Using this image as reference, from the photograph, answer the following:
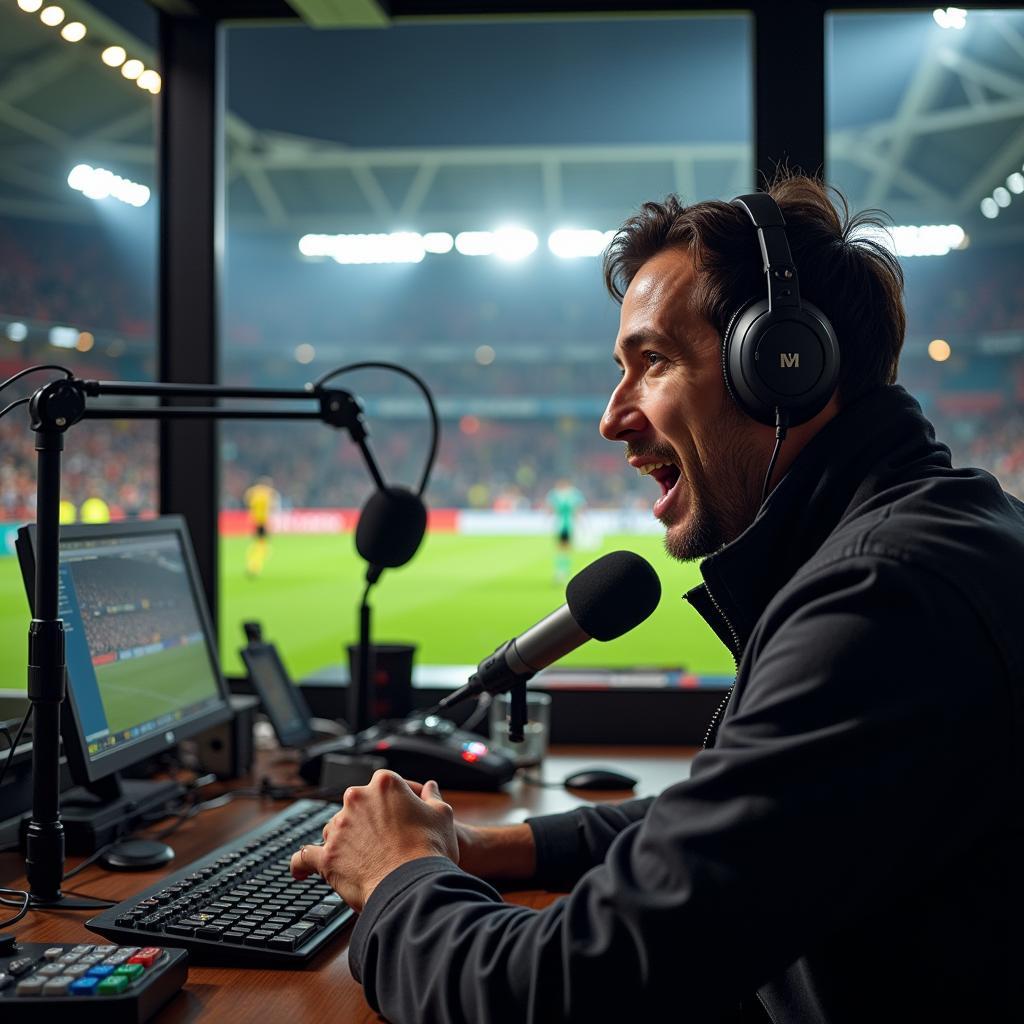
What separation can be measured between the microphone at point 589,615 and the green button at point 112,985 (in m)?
0.50

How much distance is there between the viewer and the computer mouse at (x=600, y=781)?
176 cm

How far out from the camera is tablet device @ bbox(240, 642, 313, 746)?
1915 mm

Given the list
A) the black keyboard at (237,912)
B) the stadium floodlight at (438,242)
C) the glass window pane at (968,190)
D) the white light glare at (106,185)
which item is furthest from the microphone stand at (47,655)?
the stadium floodlight at (438,242)

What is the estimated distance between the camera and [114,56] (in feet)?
8.32

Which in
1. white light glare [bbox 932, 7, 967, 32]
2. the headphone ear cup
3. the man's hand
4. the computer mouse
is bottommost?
the computer mouse

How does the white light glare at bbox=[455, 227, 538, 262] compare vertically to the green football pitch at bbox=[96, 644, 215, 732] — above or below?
above

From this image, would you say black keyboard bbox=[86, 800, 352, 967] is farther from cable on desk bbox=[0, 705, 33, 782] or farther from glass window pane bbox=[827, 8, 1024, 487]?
glass window pane bbox=[827, 8, 1024, 487]

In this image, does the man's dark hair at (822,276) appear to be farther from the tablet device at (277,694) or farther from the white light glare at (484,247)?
the white light glare at (484,247)

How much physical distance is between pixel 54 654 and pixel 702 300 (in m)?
0.80

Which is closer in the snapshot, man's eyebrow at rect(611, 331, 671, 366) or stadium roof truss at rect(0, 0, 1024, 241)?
man's eyebrow at rect(611, 331, 671, 366)

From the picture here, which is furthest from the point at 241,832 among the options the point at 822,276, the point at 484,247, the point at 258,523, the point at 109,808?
the point at 484,247

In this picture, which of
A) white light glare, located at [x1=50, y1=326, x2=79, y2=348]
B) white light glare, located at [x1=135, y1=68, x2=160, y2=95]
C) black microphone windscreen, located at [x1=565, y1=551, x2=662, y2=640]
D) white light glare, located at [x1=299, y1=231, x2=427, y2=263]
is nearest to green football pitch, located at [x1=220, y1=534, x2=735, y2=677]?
white light glare, located at [x1=50, y1=326, x2=79, y2=348]

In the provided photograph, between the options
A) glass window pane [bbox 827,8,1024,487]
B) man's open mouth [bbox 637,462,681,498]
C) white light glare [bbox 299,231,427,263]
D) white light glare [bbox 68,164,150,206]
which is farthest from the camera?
white light glare [bbox 299,231,427,263]

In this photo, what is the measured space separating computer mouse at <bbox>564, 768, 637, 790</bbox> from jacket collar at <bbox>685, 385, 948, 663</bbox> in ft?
2.74
